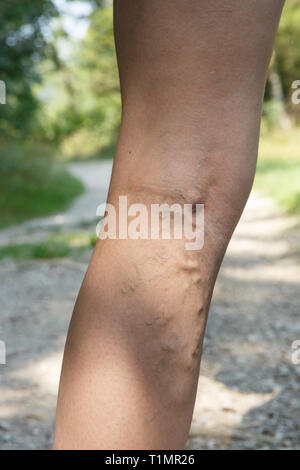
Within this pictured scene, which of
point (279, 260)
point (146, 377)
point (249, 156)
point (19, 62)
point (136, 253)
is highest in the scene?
point (19, 62)

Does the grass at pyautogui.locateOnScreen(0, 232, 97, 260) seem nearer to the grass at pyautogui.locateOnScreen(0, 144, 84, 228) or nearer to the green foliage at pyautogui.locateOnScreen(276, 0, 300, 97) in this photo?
the grass at pyautogui.locateOnScreen(0, 144, 84, 228)

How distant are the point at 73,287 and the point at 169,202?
2782 mm

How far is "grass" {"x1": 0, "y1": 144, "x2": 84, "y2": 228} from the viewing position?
8.73 metres

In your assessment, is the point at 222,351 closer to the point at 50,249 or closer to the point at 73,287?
the point at 73,287

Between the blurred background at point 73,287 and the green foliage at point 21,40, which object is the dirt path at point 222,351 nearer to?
the blurred background at point 73,287

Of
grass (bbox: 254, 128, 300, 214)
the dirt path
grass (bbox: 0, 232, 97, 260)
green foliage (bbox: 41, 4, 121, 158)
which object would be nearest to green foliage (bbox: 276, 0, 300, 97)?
grass (bbox: 254, 128, 300, 214)

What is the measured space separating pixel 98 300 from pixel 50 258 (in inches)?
141

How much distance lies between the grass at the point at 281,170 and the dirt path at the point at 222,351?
2397mm

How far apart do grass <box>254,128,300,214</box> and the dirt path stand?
7.86 ft

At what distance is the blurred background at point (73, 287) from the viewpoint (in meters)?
1.65

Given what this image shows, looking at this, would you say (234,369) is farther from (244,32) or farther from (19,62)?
(19,62)

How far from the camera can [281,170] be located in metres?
9.55
